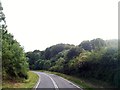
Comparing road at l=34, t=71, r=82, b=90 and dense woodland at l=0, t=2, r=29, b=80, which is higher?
dense woodland at l=0, t=2, r=29, b=80

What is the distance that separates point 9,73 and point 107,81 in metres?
16.5

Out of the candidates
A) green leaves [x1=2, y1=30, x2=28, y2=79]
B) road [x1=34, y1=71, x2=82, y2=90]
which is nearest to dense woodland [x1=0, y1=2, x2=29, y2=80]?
green leaves [x1=2, y1=30, x2=28, y2=79]

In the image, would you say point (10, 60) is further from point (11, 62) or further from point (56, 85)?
point (56, 85)

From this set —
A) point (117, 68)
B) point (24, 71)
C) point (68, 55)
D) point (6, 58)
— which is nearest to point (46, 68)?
point (68, 55)

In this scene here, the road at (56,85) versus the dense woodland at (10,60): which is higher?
the dense woodland at (10,60)

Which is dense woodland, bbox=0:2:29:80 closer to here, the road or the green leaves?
the green leaves

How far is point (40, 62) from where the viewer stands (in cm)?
13275

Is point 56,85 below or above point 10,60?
below

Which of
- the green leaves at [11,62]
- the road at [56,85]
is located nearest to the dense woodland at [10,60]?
the green leaves at [11,62]

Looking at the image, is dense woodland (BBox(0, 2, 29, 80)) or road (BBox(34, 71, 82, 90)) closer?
road (BBox(34, 71, 82, 90))

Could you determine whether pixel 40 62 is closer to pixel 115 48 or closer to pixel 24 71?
pixel 24 71

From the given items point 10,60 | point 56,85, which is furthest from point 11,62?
point 56,85

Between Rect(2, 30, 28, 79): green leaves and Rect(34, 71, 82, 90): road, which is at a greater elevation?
Rect(2, 30, 28, 79): green leaves

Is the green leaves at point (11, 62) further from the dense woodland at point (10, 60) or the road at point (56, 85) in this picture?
the road at point (56, 85)
